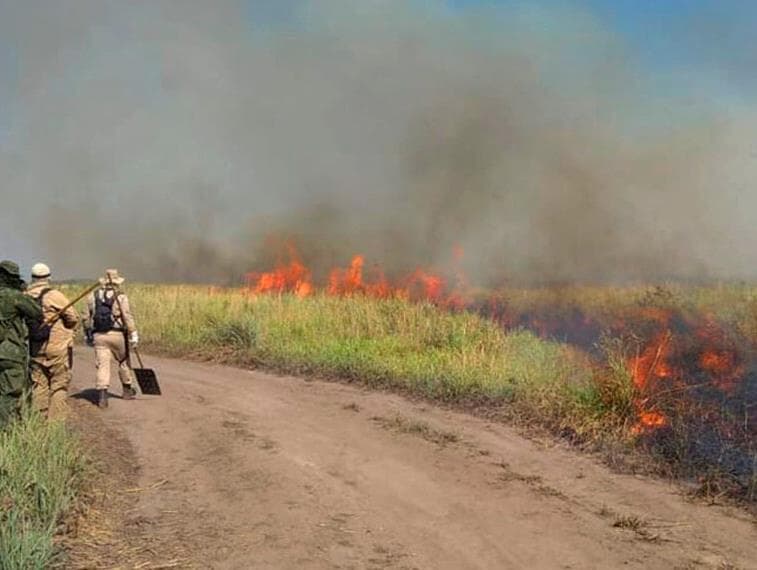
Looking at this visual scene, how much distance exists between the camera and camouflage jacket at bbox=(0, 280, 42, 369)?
7.85 meters

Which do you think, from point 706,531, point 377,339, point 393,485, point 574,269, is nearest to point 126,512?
point 393,485

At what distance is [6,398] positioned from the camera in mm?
7883

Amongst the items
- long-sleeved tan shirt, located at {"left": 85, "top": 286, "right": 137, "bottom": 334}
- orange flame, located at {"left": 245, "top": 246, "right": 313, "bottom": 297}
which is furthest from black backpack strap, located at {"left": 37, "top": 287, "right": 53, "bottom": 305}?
orange flame, located at {"left": 245, "top": 246, "right": 313, "bottom": 297}

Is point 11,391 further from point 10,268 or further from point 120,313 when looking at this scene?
point 120,313

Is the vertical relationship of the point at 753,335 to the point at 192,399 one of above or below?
above

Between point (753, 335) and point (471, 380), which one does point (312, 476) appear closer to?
point (471, 380)

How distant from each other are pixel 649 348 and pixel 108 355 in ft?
28.4

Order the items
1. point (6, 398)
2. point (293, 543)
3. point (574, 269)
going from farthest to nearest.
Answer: point (574, 269), point (6, 398), point (293, 543)

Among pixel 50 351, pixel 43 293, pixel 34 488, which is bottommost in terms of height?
pixel 34 488

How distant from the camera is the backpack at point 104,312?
11336mm

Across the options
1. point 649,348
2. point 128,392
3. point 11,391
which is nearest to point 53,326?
point 11,391

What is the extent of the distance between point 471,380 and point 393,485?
4.59 metres

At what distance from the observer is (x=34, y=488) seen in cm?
575

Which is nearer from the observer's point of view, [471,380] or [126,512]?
[126,512]
